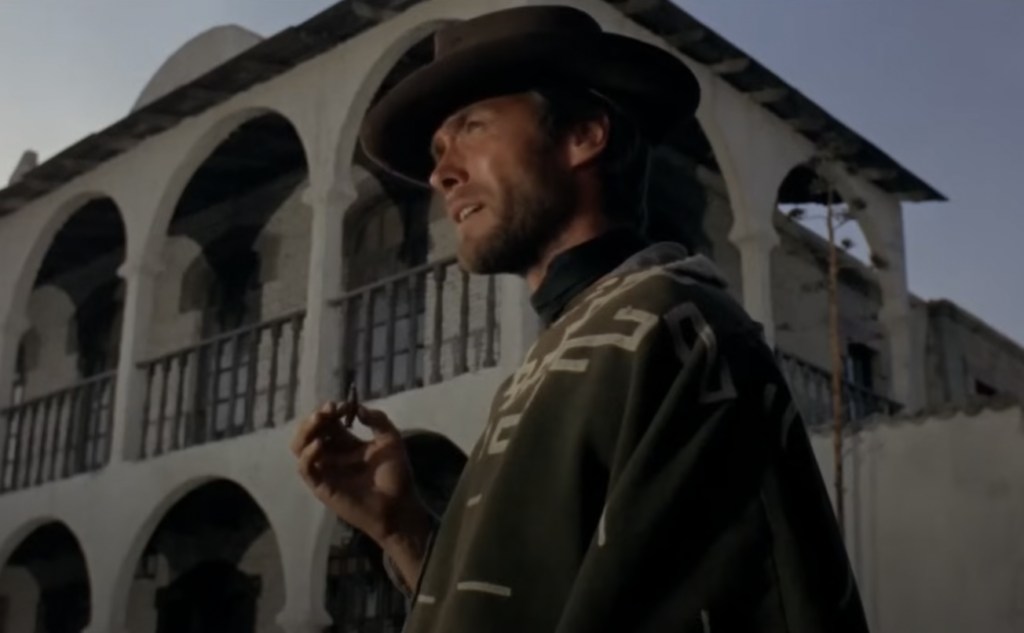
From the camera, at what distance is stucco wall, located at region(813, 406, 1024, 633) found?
885cm

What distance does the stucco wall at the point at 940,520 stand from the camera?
29.0ft

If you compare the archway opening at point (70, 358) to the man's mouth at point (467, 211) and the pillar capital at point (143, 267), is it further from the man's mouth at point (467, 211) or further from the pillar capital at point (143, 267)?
the man's mouth at point (467, 211)

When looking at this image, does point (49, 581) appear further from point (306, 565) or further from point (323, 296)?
point (323, 296)

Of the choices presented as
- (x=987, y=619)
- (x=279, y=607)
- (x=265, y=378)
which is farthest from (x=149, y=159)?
(x=987, y=619)

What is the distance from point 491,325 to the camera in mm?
9484

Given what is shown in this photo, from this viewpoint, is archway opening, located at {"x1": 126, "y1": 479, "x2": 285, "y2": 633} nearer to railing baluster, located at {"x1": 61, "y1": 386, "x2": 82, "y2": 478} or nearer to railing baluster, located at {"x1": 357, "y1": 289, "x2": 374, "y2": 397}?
railing baluster, located at {"x1": 61, "y1": 386, "x2": 82, "y2": 478}

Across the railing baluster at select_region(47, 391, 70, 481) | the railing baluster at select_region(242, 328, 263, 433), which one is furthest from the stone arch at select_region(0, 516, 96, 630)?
the railing baluster at select_region(242, 328, 263, 433)

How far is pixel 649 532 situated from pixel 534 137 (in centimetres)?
64

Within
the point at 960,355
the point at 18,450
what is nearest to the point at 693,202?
the point at 960,355

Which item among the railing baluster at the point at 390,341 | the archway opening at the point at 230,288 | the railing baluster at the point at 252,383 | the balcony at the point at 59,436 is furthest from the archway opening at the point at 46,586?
the railing baluster at the point at 390,341

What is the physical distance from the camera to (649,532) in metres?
1.44

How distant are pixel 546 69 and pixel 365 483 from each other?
671 millimetres

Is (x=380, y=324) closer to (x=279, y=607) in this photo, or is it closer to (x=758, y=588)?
(x=279, y=607)

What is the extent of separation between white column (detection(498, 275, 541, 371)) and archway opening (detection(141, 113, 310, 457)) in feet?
10.4
